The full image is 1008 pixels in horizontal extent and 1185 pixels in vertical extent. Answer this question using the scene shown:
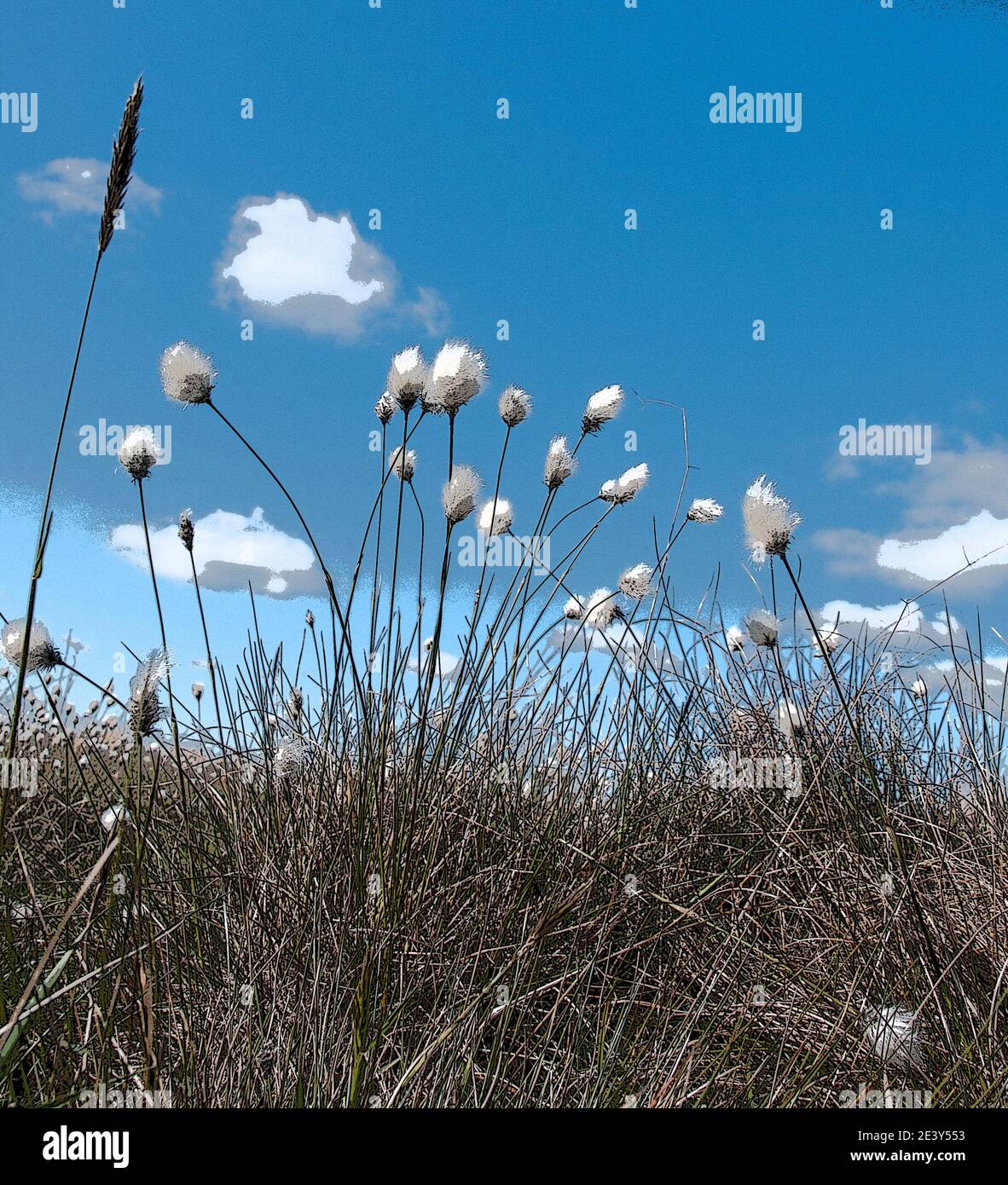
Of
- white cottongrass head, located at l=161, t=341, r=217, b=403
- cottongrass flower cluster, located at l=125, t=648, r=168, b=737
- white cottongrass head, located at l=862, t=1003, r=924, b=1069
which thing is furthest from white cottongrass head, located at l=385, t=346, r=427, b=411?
white cottongrass head, located at l=862, t=1003, r=924, b=1069

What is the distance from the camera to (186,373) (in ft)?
7.75

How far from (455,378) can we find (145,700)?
109cm

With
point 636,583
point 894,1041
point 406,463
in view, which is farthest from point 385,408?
point 894,1041

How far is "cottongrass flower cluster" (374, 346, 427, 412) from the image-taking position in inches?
94.0

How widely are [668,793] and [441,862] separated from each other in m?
0.92

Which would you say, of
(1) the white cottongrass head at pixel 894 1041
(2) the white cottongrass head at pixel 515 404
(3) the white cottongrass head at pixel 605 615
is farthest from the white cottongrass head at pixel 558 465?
(1) the white cottongrass head at pixel 894 1041

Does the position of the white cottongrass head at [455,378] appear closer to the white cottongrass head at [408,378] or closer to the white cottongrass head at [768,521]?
the white cottongrass head at [408,378]

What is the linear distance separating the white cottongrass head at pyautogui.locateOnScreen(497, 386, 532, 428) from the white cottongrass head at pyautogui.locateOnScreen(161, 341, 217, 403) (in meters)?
0.78

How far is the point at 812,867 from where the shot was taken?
2.87 metres

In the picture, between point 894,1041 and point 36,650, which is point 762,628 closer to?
point 894,1041
